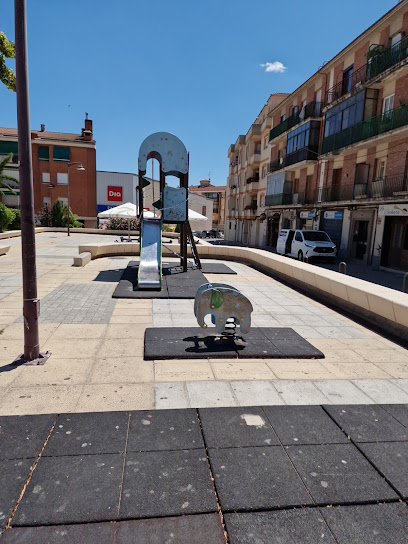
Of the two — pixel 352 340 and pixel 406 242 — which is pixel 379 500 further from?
pixel 406 242

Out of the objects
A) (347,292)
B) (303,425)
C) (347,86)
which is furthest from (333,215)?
(303,425)

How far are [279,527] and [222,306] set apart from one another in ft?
10.5

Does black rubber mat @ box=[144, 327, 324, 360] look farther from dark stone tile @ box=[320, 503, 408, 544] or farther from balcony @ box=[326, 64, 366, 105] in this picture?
Result: balcony @ box=[326, 64, 366, 105]

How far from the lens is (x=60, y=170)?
4153 cm

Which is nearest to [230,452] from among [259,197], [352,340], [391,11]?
[352,340]

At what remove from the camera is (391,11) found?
17.6 m

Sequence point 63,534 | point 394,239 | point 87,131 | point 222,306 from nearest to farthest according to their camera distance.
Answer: point 63,534 → point 222,306 → point 394,239 → point 87,131

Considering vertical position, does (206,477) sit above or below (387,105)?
below

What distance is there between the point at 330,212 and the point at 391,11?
430 inches

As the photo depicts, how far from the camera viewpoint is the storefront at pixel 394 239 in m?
18.0

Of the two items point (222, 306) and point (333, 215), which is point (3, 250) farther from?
point (333, 215)

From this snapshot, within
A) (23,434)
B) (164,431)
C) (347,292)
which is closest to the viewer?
(23,434)

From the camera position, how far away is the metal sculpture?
203 inches

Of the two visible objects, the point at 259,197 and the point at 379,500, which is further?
the point at 259,197
